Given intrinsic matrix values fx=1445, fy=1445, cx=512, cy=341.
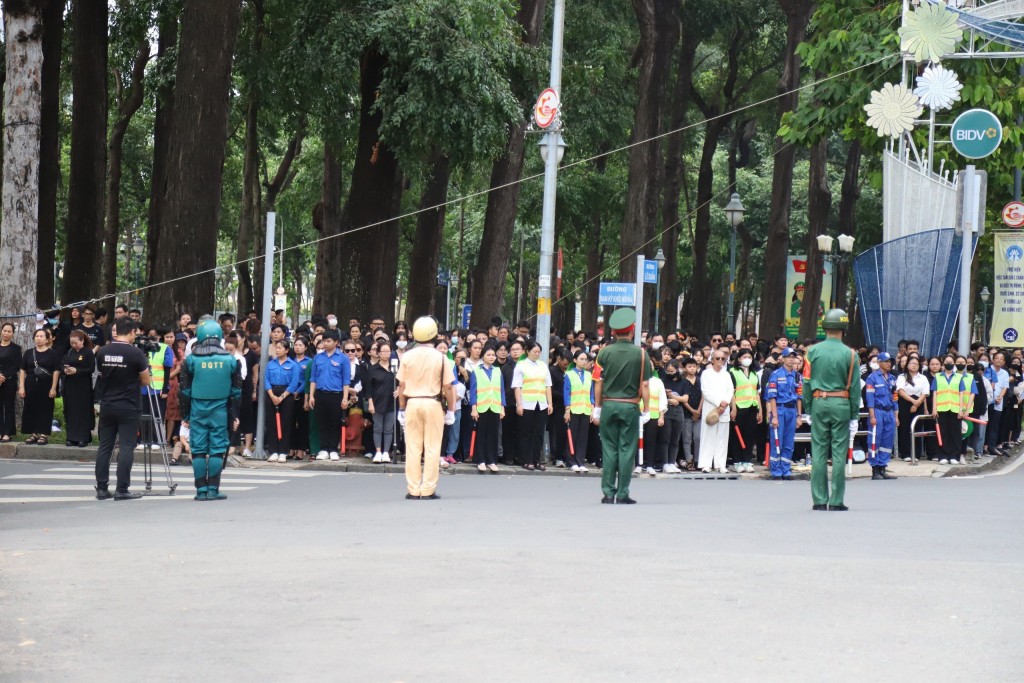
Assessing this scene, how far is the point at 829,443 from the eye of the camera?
47.0 feet

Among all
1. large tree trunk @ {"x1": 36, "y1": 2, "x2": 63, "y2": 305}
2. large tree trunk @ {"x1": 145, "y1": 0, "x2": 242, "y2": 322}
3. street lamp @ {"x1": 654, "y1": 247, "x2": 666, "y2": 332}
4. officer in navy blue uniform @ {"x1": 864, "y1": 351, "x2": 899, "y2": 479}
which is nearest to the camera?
officer in navy blue uniform @ {"x1": 864, "y1": 351, "x2": 899, "y2": 479}

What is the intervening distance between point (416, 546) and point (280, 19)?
20456 mm

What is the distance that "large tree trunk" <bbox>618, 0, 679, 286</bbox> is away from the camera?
1334 inches

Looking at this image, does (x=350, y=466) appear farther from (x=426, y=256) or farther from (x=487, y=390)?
(x=426, y=256)

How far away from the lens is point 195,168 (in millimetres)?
22266

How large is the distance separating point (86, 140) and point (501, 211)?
27.2 ft

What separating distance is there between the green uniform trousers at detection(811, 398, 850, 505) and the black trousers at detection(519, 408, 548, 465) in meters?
6.76

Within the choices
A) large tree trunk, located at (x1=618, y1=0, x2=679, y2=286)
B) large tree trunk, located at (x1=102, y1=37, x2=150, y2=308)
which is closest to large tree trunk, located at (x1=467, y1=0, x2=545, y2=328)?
large tree trunk, located at (x1=618, y1=0, x2=679, y2=286)

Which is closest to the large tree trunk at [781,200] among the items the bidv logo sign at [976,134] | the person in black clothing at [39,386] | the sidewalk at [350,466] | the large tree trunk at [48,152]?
the bidv logo sign at [976,134]

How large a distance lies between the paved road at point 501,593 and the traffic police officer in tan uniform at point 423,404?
73 centimetres

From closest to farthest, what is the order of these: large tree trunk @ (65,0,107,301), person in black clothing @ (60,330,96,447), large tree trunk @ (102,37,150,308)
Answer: person in black clothing @ (60,330,96,447), large tree trunk @ (65,0,107,301), large tree trunk @ (102,37,150,308)

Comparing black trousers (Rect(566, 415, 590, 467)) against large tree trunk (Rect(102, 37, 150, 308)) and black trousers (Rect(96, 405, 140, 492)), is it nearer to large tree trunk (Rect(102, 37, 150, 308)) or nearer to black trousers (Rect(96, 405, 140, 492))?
black trousers (Rect(96, 405, 140, 492))

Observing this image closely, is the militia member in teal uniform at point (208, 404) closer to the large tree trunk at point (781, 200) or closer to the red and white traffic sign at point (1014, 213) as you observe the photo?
the red and white traffic sign at point (1014, 213)

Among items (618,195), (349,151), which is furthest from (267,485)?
(618,195)
